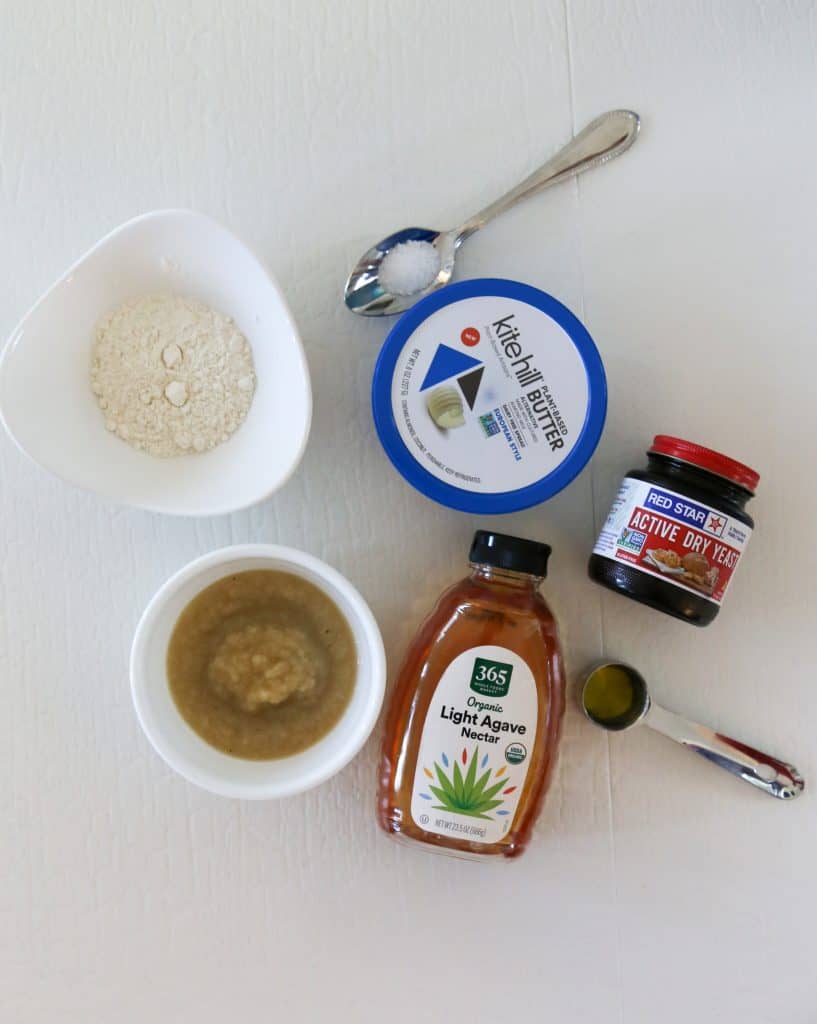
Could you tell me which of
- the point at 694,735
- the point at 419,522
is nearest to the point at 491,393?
the point at 419,522

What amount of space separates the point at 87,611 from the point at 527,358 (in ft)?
1.53

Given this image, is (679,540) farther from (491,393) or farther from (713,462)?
(491,393)

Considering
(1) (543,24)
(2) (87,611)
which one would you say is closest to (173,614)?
(2) (87,611)

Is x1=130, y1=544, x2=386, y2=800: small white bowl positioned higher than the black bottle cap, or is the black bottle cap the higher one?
the black bottle cap

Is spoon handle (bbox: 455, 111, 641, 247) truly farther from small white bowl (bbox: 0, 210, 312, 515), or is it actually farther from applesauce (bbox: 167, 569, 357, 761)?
applesauce (bbox: 167, 569, 357, 761)

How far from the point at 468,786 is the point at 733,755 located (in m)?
0.27

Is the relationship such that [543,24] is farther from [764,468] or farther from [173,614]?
[173,614]

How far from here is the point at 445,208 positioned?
79cm

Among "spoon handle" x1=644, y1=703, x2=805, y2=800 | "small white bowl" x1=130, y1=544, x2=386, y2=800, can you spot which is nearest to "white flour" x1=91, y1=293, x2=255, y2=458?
"small white bowl" x1=130, y1=544, x2=386, y2=800

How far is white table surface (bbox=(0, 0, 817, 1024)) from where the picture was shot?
771 millimetres

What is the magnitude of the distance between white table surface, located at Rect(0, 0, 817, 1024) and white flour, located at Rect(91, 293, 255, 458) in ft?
0.30

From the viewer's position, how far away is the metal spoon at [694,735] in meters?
0.77

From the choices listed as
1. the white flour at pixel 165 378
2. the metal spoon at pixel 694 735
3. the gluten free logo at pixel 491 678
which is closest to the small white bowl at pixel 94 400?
the white flour at pixel 165 378

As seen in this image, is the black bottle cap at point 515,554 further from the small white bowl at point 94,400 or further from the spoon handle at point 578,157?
the spoon handle at point 578,157
